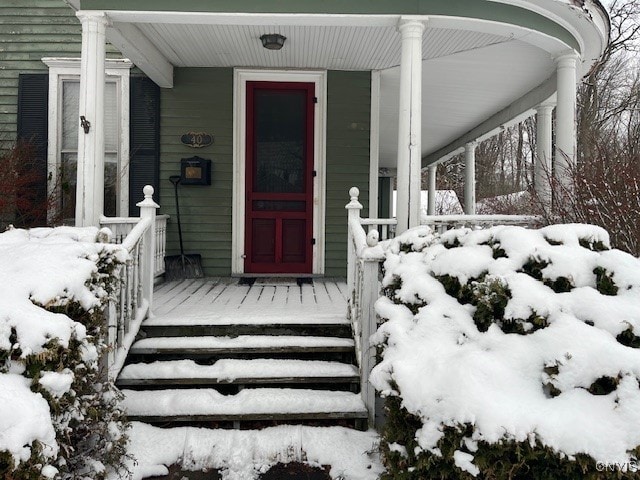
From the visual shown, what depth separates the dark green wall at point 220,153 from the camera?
5.94 meters

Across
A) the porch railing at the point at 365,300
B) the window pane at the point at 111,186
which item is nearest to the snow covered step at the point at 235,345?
the porch railing at the point at 365,300

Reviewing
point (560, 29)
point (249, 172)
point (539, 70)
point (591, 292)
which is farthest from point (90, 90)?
point (539, 70)

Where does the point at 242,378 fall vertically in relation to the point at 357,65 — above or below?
below

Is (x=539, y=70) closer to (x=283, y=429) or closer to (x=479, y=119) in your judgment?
(x=479, y=119)

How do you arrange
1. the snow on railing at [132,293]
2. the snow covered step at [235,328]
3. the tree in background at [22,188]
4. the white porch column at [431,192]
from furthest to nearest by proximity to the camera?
the white porch column at [431,192] → the tree in background at [22,188] → the snow covered step at [235,328] → the snow on railing at [132,293]

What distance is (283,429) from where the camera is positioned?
9.72 feet

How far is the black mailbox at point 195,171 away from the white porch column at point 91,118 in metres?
1.68

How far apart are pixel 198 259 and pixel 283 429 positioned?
133 inches

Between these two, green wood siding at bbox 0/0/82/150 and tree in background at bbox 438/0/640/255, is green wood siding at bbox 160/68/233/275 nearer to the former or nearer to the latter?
green wood siding at bbox 0/0/82/150

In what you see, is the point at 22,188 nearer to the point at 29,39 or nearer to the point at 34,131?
the point at 34,131

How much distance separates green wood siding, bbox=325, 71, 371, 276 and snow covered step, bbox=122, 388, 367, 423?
304cm

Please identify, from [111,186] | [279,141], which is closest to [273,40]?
[279,141]

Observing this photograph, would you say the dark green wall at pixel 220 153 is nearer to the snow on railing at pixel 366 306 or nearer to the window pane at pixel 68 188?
the window pane at pixel 68 188

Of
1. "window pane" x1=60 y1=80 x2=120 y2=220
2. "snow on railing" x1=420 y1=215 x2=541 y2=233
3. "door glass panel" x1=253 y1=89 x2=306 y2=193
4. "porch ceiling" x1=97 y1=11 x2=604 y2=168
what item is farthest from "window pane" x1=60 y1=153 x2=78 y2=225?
"snow on railing" x1=420 y1=215 x2=541 y2=233
